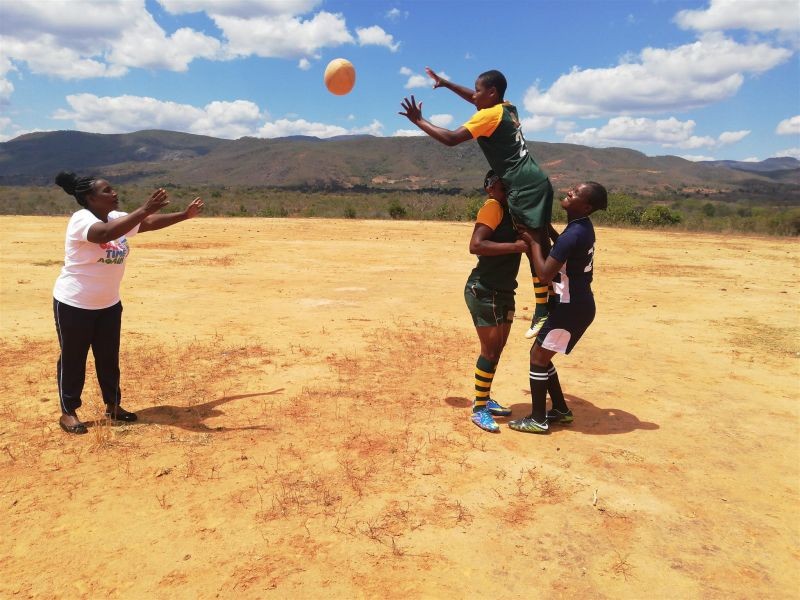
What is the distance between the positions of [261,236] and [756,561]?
1970 centimetres

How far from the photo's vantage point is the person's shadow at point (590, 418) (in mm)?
4965

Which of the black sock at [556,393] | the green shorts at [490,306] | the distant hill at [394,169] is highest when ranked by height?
the distant hill at [394,169]

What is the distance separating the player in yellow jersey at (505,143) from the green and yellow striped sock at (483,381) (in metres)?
0.95

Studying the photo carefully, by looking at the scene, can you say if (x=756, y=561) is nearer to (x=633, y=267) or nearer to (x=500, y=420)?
(x=500, y=420)

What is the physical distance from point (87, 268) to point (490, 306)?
327 centimetres

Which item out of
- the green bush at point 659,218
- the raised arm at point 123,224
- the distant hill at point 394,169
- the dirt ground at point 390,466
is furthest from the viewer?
the distant hill at point 394,169

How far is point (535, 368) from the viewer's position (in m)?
4.79

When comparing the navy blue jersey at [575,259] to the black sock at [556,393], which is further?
the black sock at [556,393]

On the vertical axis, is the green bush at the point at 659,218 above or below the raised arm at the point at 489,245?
above

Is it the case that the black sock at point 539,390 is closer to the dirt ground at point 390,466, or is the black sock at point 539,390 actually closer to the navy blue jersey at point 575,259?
the dirt ground at point 390,466

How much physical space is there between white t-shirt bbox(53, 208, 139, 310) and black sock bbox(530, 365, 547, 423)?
3.49 meters

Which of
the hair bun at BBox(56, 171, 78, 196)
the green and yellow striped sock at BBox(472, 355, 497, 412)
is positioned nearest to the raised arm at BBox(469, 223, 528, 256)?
the green and yellow striped sock at BBox(472, 355, 497, 412)

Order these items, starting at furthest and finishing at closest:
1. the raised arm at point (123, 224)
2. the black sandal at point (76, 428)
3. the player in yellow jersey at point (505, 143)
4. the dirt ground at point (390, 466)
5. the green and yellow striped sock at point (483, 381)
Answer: the green and yellow striped sock at point (483, 381) → the black sandal at point (76, 428) → the player in yellow jersey at point (505, 143) → the raised arm at point (123, 224) → the dirt ground at point (390, 466)

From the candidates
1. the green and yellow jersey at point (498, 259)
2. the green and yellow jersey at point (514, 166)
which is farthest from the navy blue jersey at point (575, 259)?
the green and yellow jersey at point (498, 259)
